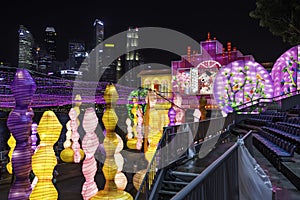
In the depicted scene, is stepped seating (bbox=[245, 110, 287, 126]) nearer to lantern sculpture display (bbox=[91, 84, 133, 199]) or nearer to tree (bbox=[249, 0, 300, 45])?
tree (bbox=[249, 0, 300, 45])

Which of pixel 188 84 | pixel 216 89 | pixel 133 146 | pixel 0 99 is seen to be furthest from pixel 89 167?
pixel 188 84

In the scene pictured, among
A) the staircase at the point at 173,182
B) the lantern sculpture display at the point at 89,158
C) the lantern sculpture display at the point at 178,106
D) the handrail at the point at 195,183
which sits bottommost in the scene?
the staircase at the point at 173,182

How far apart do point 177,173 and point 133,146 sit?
30.0 feet

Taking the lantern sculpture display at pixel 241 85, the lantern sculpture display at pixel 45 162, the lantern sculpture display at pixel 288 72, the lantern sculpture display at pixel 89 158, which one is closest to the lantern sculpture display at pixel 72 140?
the lantern sculpture display at pixel 89 158

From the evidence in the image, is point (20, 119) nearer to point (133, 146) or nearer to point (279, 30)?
point (133, 146)

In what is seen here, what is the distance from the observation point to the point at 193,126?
9.57 m

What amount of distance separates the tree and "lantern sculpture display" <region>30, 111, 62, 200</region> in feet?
43.3

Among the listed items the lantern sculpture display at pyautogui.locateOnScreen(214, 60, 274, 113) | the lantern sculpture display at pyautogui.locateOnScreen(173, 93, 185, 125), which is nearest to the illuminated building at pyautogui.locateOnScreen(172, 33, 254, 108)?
the lantern sculpture display at pyautogui.locateOnScreen(214, 60, 274, 113)

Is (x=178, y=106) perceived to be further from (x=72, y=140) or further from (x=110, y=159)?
(x=110, y=159)

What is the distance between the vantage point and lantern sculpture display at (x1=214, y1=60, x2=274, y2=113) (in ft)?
71.6

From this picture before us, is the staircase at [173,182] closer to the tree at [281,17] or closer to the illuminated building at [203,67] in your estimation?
the tree at [281,17]

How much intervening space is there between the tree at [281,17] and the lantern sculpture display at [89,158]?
39.2 ft

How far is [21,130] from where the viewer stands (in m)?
5.14

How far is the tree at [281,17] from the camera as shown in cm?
1462
